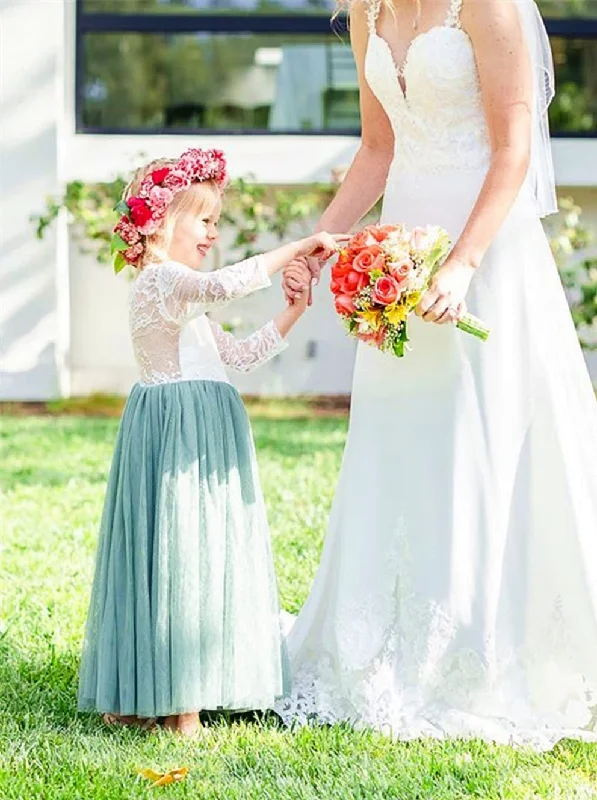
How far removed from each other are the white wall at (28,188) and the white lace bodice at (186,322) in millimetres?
6740

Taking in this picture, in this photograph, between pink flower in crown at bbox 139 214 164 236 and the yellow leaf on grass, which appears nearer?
the yellow leaf on grass

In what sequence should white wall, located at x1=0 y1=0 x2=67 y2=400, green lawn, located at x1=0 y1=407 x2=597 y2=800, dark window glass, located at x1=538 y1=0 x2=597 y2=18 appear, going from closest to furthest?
green lawn, located at x1=0 y1=407 x2=597 y2=800
white wall, located at x1=0 y1=0 x2=67 y2=400
dark window glass, located at x1=538 y1=0 x2=597 y2=18

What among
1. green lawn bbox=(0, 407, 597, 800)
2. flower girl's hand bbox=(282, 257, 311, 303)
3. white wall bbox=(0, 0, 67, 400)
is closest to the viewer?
green lawn bbox=(0, 407, 597, 800)

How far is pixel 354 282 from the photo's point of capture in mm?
3307

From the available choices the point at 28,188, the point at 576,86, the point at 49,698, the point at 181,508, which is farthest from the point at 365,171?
the point at 576,86

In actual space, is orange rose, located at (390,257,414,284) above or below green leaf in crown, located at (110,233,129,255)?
below

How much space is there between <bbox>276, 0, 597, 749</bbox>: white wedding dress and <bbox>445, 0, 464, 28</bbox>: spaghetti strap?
0.18 metres

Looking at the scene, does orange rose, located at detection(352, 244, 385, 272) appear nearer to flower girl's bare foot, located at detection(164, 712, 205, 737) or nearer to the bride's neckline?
the bride's neckline

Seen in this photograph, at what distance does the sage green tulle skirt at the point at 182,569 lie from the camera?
348 centimetres

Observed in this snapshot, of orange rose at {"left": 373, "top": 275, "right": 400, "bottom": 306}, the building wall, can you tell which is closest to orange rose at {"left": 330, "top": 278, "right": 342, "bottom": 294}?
orange rose at {"left": 373, "top": 275, "right": 400, "bottom": 306}

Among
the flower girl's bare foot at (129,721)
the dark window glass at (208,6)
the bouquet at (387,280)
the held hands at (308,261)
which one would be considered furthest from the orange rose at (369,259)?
the dark window glass at (208,6)

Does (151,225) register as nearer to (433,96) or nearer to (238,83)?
(433,96)

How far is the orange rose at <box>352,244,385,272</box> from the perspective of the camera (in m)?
3.27

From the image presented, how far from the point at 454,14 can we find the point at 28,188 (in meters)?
7.19
